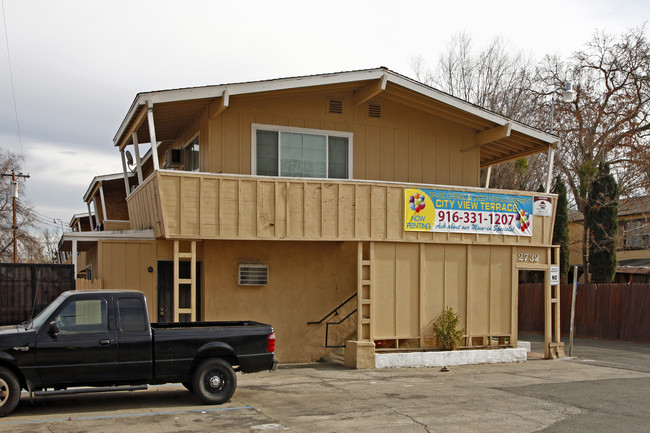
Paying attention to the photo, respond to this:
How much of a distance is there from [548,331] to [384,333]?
4.84 metres

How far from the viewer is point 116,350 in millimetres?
10109

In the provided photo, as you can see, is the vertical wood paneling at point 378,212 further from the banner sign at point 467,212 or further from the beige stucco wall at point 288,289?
the beige stucco wall at point 288,289

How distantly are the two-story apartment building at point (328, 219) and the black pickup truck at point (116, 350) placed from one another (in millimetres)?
3816

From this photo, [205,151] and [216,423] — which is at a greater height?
[205,151]

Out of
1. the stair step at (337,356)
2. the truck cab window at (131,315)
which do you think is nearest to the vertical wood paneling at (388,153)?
the stair step at (337,356)

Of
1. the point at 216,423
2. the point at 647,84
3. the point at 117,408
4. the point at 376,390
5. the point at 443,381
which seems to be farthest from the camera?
the point at 647,84

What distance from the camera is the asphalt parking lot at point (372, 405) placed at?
9.50m

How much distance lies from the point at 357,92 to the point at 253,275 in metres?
5.39

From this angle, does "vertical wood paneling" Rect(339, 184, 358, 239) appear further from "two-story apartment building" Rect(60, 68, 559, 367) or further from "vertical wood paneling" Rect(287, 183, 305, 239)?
"vertical wood paneling" Rect(287, 183, 305, 239)

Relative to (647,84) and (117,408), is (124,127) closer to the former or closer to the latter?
(117,408)

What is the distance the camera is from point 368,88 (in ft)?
56.3

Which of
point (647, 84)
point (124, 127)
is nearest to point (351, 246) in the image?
point (124, 127)

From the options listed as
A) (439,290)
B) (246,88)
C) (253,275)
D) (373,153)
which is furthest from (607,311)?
(246,88)

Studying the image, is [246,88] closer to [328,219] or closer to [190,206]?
[190,206]
